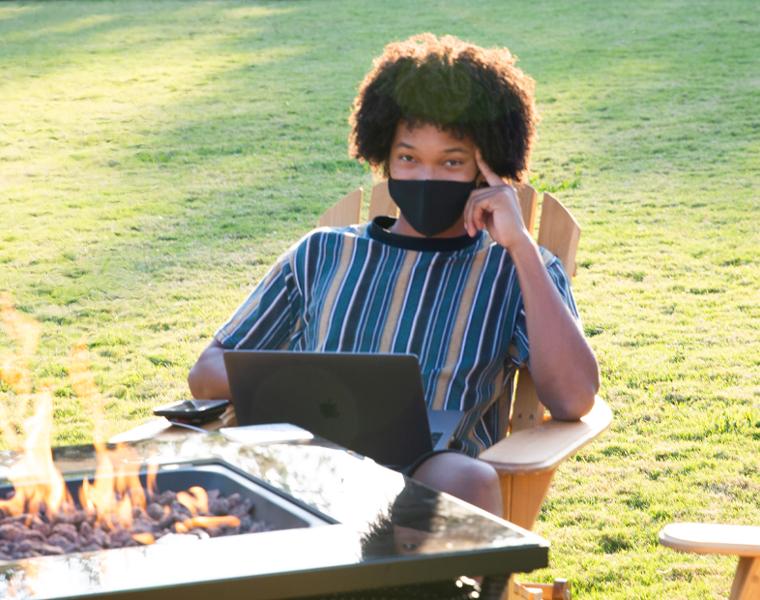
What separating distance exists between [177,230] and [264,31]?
765cm

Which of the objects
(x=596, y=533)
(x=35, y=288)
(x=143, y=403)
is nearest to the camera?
(x=596, y=533)

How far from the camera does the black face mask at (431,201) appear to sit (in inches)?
132

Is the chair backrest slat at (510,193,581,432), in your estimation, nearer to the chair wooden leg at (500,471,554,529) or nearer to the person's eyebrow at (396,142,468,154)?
the person's eyebrow at (396,142,468,154)

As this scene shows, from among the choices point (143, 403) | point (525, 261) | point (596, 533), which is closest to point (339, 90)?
point (143, 403)

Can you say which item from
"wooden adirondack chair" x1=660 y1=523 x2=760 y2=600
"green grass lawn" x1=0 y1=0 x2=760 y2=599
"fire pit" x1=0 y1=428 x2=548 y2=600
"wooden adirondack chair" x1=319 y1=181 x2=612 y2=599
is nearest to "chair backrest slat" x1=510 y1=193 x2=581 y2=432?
"wooden adirondack chair" x1=319 y1=181 x2=612 y2=599

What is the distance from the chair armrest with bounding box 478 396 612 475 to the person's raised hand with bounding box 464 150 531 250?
0.43 metres

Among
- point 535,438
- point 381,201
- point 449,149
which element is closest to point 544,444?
point 535,438

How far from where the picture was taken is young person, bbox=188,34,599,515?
10.4 ft

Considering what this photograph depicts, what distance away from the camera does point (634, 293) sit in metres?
7.57

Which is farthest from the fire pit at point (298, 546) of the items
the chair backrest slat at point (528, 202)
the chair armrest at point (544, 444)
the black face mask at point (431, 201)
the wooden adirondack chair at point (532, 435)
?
the chair backrest slat at point (528, 202)

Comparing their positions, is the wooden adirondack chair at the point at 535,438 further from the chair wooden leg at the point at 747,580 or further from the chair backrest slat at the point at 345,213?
the chair backrest slat at the point at 345,213

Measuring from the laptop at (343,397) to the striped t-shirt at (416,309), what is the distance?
0.44m

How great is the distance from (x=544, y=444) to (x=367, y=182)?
7.50 metres

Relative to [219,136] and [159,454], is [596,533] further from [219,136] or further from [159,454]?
[219,136]
